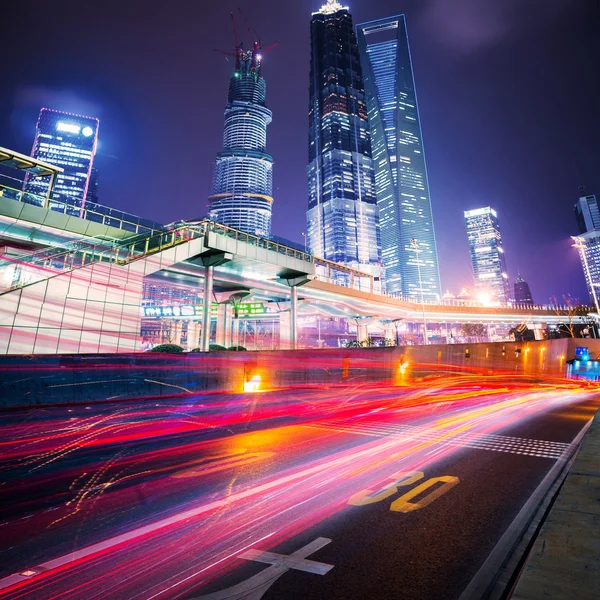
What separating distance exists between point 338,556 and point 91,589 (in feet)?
7.29

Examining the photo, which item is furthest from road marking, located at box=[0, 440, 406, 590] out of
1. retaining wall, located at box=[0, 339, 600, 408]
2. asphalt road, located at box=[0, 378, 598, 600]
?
retaining wall, located at box=[0, 339, 600, 408]

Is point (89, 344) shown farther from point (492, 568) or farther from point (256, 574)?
point (492, 568)

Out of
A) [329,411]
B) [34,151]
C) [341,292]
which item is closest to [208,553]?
[329,411]

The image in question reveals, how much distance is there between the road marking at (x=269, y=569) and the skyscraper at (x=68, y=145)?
226787mm

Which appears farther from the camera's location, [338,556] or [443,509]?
[443,509]

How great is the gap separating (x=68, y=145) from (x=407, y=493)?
246465mm

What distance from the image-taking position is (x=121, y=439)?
7.86 meters

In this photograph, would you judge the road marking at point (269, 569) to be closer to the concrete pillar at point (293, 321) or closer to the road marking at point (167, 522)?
the road marking at point (167, 522)

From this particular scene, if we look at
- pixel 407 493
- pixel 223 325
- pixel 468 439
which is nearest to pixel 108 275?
pixel 407 493

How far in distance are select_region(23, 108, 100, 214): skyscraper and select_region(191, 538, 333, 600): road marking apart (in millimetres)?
226787

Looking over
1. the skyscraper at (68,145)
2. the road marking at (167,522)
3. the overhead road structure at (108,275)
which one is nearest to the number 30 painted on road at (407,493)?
the road marking at (167,522)

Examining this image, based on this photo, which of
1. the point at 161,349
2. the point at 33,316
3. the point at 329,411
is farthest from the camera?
the point at 161,349

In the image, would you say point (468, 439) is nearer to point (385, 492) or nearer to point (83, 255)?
point (385, 492)

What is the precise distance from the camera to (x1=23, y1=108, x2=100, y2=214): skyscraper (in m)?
182
